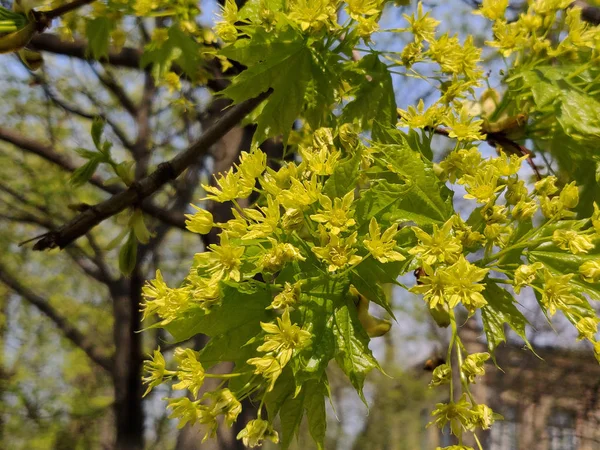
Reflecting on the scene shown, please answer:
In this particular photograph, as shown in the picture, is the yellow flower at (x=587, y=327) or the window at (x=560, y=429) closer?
the yellow flower at (x=587, y=327)

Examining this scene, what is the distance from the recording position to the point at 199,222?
2.77ft

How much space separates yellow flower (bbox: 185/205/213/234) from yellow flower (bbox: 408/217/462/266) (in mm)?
309

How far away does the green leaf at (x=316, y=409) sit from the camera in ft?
2.57

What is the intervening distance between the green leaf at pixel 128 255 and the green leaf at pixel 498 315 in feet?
2.44

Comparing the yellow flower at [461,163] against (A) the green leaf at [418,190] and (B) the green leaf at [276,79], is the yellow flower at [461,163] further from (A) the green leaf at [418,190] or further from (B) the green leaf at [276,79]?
(B) the green leaf at [276,79]

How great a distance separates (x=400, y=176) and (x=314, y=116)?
29 centimetres

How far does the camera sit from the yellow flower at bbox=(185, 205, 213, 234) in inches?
33.0

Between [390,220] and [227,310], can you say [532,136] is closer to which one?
[390,220]

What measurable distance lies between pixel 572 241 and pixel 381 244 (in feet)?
0.92

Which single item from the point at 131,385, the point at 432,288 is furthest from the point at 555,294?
the point at 131,385

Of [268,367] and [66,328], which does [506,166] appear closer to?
[268,367]

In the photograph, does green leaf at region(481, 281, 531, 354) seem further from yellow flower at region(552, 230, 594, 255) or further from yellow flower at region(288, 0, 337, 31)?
yellow flower at region(288, 0, 337, 31)

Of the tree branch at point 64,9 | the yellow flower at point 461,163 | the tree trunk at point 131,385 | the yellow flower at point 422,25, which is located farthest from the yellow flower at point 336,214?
the tree trunk at point 131,385

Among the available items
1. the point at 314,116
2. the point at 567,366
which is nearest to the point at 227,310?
the point at 314,116
